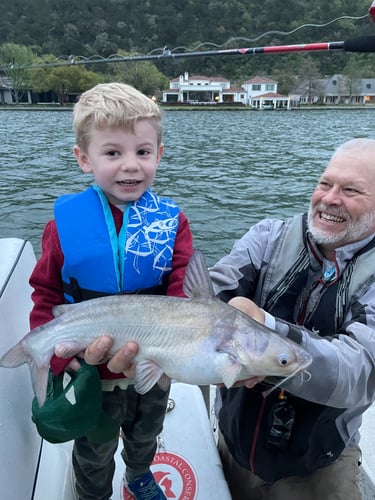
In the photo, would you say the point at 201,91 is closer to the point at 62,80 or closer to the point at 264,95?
the point at 264,95

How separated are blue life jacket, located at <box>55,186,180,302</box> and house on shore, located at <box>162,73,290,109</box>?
87750 millimetres

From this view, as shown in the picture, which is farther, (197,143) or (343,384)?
(197,143)

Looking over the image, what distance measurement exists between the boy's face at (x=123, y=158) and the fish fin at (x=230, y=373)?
86 cm

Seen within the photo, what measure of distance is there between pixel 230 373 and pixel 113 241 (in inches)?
30.8

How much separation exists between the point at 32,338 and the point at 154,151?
0.93 metres

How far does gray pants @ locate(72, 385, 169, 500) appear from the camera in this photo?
74.9 inches

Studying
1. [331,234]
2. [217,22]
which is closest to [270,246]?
[331,234]

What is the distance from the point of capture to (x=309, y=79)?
91.3m

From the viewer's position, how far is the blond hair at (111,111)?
1.72m

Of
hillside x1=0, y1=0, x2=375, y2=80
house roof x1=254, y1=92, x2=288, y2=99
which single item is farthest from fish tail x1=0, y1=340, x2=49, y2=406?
hillside x1=0, y1=0, x2=375, y2=80

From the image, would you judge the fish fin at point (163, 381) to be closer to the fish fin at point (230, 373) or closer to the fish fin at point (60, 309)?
the fish fin at point (230, 373)

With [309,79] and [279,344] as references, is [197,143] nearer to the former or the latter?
[279,344]

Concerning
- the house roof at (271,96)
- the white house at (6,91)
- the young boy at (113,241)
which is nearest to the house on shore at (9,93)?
the white house at (6,91)

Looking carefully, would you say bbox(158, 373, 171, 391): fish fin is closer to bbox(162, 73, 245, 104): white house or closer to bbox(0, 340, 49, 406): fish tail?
bbox(0, 340, 49, 406): fish tail
